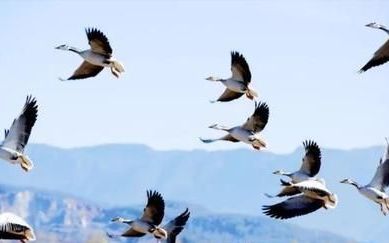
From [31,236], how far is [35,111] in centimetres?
637

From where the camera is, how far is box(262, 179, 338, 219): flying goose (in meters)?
18.6

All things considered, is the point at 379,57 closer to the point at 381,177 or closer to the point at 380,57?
the point at 380,57

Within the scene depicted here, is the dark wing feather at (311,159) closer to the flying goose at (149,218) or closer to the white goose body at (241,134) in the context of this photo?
the white goose body at (241,134)

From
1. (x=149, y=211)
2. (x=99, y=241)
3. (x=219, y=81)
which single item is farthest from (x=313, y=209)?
(x=99, y=241)

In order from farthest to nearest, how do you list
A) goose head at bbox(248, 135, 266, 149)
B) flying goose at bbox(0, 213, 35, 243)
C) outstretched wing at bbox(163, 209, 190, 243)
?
goose head at bbox(248, 135, 266, 149) → outstretched wing at bbox(163, 209, 190, 243) → flying goose at bbox(0, 213, 35, 243)

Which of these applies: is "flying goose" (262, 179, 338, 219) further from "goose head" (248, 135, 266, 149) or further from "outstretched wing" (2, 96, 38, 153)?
"outstretched wing" (2, 96, 38, 153)

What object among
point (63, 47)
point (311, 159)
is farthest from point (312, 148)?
point (63, 47)

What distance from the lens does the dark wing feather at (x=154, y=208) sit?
20203 mm

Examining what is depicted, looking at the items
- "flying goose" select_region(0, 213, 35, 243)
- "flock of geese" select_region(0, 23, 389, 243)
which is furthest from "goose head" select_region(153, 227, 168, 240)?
"flying goose" select_region(0, 213, 35, 243)

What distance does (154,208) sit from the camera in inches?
799

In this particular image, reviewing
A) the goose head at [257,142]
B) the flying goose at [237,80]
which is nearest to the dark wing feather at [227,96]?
the flying goose at [237,80]

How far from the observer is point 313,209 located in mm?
19906

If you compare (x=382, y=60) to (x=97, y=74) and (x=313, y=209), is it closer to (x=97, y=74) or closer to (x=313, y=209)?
(x=313, y=209)

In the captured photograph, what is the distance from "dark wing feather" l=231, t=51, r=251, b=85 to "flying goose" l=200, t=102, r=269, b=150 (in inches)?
27.1
